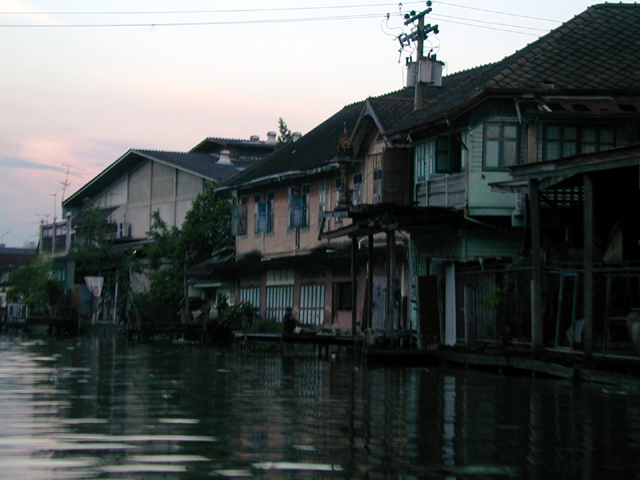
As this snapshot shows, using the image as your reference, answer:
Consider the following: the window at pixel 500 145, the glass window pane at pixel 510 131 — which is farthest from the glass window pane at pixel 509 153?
the glass window pane at pixel 510 131

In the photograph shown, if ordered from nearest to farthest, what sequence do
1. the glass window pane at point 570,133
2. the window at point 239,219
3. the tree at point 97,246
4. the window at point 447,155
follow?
1. the glass window pane at point 570,133
2. the window at point 447,155
3. the window at point 239,219
4. the tree at point 97,246

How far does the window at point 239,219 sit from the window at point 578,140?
17643mm

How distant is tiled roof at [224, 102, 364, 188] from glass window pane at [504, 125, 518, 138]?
8.58 m

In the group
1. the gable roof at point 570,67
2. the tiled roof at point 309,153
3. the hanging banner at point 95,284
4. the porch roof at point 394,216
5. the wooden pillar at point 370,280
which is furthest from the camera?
the hanging banner at point 95,284

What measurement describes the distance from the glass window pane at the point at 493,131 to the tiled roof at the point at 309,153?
836 cm

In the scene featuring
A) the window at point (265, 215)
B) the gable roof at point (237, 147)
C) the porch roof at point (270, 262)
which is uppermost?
the gable roof at point (237, 147)

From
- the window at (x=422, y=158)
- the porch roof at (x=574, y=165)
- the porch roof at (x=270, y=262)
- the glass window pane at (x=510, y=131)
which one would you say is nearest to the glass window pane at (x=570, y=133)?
the glass window pane at (x=510, y=131)

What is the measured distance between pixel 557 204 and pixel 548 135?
1.90 meters

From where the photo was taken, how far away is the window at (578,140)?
22216 millimetres

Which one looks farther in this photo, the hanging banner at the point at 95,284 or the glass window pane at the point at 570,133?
the hanging banner at the point at 95,284

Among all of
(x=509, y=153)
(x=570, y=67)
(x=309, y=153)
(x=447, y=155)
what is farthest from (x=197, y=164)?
(x=570, y=67)

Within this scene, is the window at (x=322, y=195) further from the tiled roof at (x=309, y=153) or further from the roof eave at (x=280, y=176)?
the tiled roof at (x=309, y=153)

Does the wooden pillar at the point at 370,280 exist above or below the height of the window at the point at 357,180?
below

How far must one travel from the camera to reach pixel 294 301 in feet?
114
